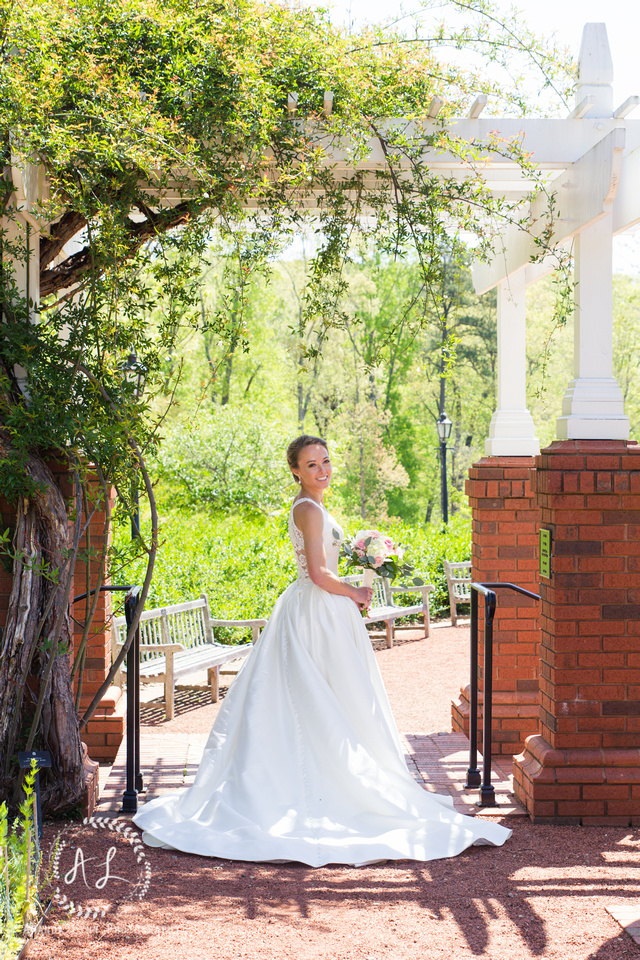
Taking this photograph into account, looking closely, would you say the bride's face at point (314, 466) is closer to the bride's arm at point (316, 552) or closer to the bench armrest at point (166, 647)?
the bride's arm at point (316, 552)

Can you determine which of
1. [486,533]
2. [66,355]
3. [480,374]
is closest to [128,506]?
[66,355]

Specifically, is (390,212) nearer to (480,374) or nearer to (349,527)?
(349,527)

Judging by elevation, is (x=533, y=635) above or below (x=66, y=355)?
below

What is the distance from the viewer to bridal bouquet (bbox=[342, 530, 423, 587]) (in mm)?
4965

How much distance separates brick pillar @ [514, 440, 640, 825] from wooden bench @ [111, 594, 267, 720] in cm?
371

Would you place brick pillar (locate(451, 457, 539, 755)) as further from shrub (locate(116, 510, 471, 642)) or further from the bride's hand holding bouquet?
shrub (locate(116, 510, 471, 642))

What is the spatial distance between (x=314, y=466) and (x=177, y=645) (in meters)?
3.19

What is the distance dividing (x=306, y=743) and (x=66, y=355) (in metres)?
2.27

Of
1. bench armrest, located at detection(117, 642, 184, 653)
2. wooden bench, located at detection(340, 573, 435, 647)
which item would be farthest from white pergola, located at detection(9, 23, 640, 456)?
wooden bench, located at detection(340, 573, 435, 647)

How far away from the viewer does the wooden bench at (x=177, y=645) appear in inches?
296

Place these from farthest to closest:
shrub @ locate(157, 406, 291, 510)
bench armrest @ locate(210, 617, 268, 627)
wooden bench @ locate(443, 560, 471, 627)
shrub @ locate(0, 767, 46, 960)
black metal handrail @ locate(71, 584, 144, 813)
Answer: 1. shrub @ locate(157, 406, 291, 510)
2. wooden bench @ locate(443, 560, 471, 627)
3. bench armrest @ locate(210, 617, 268, 627)
4. black metal handrail @ locate(71, 584, 144, 813)
5. shrub @ locate(0, 767, 46, 960)

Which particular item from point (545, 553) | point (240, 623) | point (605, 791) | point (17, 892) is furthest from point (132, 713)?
point (240, 623)

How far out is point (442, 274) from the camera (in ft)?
16.7

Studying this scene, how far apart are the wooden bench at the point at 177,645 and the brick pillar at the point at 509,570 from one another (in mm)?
2694
